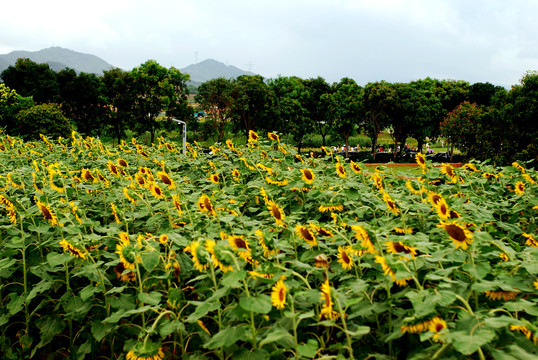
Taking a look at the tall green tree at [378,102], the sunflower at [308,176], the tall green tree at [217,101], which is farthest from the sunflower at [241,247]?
the tall green tree at [378,102]

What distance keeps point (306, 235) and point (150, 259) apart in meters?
0.75

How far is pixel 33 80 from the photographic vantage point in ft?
105

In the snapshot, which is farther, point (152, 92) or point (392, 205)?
point (152, 92)

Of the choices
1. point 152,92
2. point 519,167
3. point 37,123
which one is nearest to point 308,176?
point 519,167

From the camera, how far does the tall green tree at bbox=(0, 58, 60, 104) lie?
103 ft

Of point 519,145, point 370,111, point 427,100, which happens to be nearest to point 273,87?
point 370,111

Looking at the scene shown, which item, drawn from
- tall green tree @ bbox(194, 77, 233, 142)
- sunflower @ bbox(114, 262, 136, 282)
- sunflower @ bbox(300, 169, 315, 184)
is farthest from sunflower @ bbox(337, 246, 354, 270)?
tall green tree @ bbox(194, 77, 233, 142)

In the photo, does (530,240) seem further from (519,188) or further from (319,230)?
(319,230)

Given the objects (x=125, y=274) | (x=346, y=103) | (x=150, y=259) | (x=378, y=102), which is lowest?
(x=125, y=274)

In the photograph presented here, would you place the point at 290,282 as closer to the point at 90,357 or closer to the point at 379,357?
the point at 379,357

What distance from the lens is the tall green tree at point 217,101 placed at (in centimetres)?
3243

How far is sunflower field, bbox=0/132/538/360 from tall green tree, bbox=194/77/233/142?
2929 centimetres

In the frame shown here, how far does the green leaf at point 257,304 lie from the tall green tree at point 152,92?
31.0 m

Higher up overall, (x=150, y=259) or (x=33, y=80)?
(x=33, y=80)
